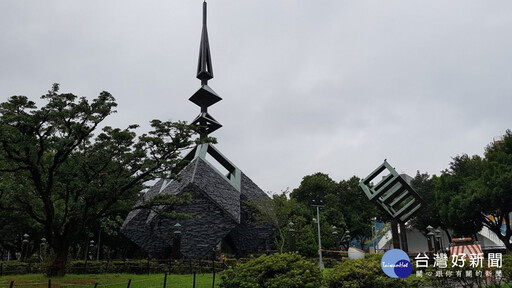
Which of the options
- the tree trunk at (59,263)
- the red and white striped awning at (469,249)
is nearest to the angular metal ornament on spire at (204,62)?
the tree trunk at (59,263)

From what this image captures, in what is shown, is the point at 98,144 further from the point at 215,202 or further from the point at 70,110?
the point at 215,202

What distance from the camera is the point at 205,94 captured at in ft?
126

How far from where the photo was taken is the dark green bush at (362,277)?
29.9 ft

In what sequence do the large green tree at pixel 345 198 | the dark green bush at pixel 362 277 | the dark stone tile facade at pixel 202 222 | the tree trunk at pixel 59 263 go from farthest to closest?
1. the large green tree at pixel 345 198
2. the dark stone tile facade at pixel 202 222
3. the tree trunk at pixel 59 263
4. the dark green bush at pixel 362 277

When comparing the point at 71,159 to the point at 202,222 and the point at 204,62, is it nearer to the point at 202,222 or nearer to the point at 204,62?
the point at 202,222

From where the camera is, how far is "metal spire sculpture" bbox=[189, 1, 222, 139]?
3778 cm

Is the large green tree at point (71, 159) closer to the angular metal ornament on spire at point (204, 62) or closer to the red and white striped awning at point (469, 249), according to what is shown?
the red and white striped awning at point (469, 249)

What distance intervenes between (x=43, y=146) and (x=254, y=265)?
38.5 feet

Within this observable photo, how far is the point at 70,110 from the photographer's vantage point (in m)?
16.5

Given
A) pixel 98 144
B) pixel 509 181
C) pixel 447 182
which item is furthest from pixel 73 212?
pixel 447 182

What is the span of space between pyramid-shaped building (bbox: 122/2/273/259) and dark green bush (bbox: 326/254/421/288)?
16204 millimetres

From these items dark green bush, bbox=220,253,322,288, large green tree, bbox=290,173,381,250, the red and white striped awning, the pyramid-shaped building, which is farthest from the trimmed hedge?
large green tree, bbox=290,173,381,250

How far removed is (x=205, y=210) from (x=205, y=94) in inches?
523

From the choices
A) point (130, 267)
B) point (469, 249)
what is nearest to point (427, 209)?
point (469, 249)
